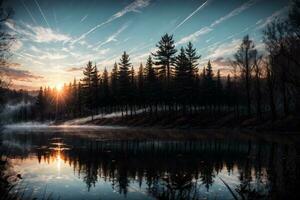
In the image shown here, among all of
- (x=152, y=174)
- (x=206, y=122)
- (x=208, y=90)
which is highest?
(x=208, y=90)

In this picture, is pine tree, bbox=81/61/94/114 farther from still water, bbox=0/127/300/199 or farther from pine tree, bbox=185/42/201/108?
still water, bbox=0/127/300/199

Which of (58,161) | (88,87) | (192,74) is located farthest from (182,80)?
(58,161)

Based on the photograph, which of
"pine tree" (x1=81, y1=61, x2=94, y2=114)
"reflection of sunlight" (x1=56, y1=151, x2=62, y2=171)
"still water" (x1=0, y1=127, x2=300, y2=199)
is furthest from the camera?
"pine tree" (x1=81, y1=61, x2=94, y2=114)

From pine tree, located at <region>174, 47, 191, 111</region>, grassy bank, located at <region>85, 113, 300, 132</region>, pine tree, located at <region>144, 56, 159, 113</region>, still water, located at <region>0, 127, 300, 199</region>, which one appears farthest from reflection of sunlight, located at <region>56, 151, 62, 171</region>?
pine tree, located at <region>144, 56, 159, 113</region>

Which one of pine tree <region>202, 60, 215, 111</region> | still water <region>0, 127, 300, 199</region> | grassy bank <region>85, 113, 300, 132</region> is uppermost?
pine tree <region>202, 60, 215, 111</region>

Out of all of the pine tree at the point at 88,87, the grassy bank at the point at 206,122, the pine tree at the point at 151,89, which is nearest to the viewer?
the grassy bank at the point at 206,122

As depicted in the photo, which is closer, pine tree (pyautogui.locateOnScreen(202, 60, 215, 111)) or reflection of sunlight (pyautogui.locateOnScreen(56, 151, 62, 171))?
reflection of sunlight (pyautogui.locateOnScreen(56, 151, 62, 171))

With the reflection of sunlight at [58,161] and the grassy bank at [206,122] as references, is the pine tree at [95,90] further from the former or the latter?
the reflection of sunlight at [58,161]

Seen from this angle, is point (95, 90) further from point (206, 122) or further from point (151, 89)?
point (206, 122)

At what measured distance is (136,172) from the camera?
1546cm

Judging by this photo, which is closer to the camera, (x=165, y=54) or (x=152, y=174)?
(x=152, y=174)

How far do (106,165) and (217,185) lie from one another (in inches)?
269

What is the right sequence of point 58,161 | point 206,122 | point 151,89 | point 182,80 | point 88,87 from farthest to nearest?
1. point 88,87
2. point 151,89
3. point 182,80
4. point 206,122
5. point 58,161

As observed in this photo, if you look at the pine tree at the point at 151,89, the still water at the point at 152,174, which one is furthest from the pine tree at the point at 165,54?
the still water at the point at 152,174
